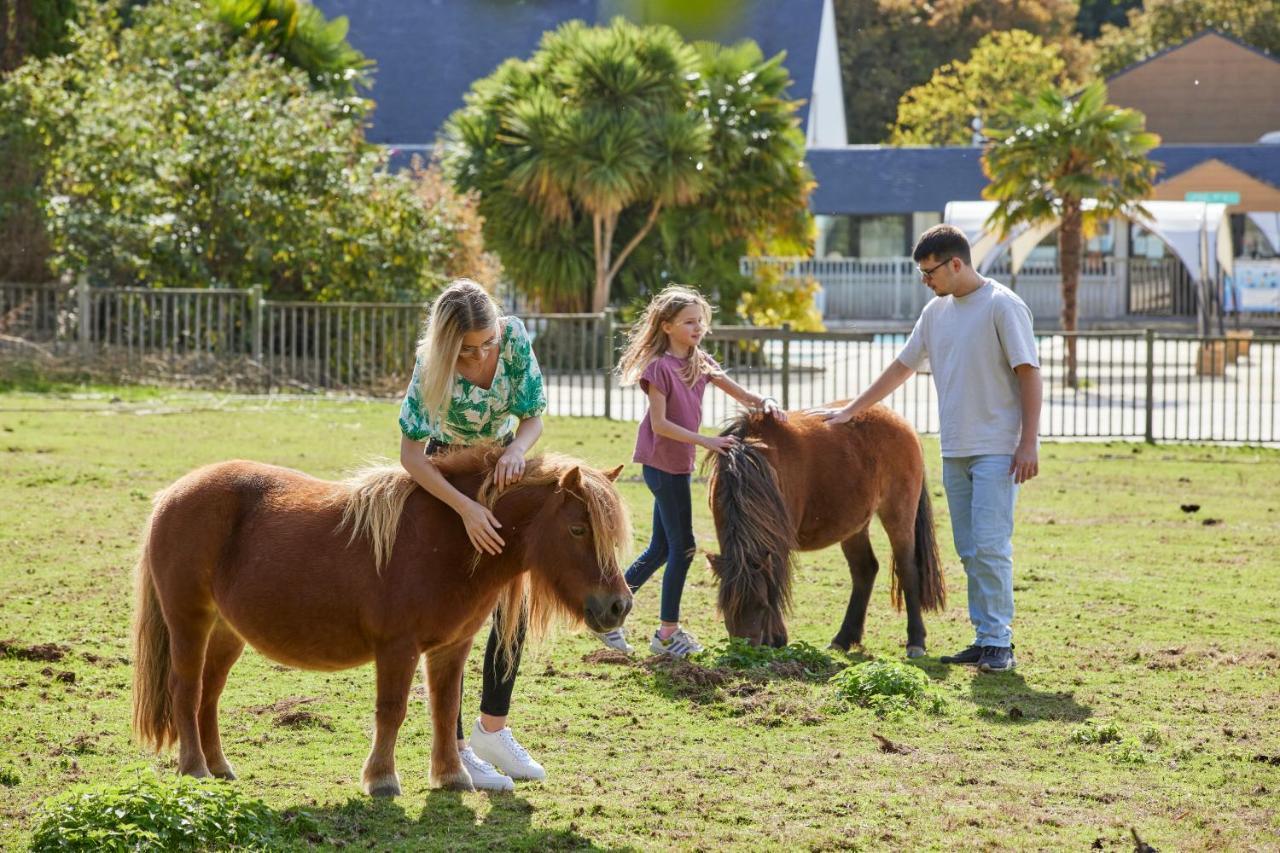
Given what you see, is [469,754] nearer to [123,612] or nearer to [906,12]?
[123,612]

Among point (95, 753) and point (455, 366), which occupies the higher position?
point (455, 366)

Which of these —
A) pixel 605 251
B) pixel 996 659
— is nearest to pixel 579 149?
pixel 605 251

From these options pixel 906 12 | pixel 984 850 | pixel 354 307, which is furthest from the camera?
pixel 906 12

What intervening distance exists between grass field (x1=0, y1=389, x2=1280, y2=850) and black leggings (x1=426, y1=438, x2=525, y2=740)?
12.8 inches

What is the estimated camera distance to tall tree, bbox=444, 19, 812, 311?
25375 mm

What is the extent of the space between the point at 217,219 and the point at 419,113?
21.2 m

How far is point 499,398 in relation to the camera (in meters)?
5.32

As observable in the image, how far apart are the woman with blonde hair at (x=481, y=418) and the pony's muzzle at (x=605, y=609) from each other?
1.14 ft

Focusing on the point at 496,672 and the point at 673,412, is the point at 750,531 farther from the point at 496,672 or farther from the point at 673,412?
the point at 496,672

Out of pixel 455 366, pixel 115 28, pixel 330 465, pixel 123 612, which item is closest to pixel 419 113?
pixel 115 28

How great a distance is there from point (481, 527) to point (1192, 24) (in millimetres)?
58918

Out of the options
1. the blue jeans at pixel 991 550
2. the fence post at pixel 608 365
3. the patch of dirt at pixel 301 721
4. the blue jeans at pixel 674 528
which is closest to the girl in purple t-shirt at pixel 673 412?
the blue jeans at pixel 674 528

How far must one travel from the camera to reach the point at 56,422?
16344mm

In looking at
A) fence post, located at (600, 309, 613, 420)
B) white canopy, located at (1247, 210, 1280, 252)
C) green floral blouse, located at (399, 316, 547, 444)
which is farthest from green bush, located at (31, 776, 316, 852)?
white canopy, located at (1247, 210, 1280, 252)
